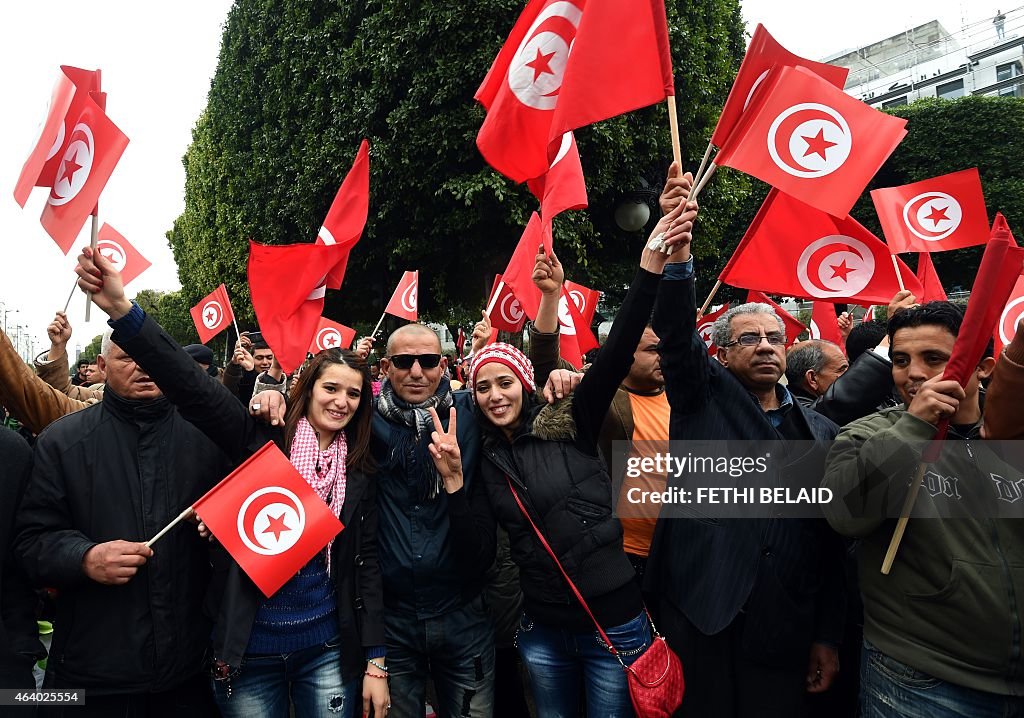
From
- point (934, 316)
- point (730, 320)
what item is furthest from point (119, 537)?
point (934, 316)

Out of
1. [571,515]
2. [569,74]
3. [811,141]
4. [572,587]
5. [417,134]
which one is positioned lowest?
[572,587]

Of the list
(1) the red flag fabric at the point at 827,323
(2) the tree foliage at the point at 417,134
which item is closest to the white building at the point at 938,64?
(2) the tree foliage at the point at 417,134

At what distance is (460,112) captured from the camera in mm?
10352

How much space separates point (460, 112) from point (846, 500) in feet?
30.5

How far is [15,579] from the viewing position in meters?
2.38

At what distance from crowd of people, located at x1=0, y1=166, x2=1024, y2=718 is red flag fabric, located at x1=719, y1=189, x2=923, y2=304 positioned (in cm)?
95

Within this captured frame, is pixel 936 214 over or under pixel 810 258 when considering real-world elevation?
over

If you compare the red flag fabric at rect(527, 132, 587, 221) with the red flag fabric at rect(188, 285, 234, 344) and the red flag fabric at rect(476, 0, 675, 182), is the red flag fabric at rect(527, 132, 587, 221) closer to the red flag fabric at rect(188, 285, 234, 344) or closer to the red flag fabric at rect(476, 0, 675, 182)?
the red flag fabric at rect(476, 0, 675, 182)

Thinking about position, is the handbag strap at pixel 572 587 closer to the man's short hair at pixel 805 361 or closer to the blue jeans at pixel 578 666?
the blue jeans at pixel 578 666

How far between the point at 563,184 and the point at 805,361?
201cm

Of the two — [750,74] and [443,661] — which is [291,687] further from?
[750,74]

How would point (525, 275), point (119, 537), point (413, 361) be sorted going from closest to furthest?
point (119, 537), point (413, 361), point (525, 275)

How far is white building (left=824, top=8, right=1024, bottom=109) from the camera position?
4791 centimetres

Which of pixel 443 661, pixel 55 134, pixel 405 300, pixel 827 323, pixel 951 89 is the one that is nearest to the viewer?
pixel 55 134
